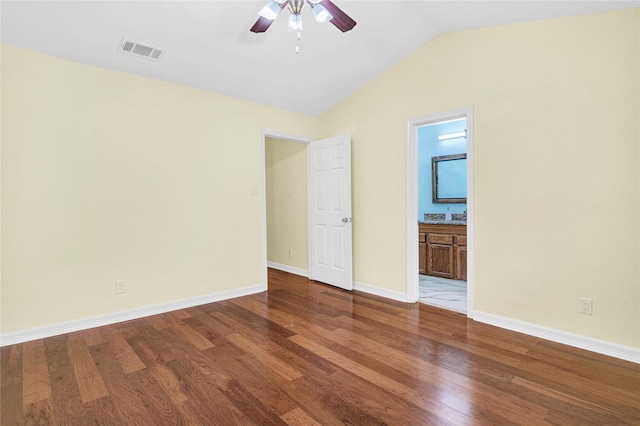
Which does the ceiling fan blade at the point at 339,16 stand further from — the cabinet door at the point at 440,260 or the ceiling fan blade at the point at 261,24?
the cabinet door at the point at 440,260

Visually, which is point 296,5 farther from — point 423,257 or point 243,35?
point 423,257

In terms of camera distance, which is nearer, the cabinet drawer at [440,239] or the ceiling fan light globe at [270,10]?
the ceiling fan light globe at [270,10]

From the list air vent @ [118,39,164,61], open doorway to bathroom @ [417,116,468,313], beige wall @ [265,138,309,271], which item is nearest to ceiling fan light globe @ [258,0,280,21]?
air vent @ [118,39,164,61]

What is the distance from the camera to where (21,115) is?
2730 mm

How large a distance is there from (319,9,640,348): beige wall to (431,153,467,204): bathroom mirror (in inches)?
79.0

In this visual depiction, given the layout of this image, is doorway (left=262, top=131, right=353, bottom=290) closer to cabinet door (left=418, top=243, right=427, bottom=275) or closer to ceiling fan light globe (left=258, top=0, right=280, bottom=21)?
cabinet door (left=418, top=243, right=427, bottom=275)

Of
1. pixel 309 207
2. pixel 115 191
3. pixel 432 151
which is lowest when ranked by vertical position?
pixel 309 207

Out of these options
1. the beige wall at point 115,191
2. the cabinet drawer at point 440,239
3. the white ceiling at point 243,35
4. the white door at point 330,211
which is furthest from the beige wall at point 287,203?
the cabinet drawer at point 440,239

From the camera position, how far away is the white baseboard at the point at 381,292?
3830 millimetres

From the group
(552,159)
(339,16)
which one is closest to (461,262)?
(552,159)

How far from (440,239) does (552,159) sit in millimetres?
2257

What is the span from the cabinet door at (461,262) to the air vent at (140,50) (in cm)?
435

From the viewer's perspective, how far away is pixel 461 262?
4.65 m

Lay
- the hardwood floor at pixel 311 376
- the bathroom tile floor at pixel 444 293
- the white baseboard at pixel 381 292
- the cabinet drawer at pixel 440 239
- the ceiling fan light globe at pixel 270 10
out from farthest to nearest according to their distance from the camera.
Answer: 1. the cabinet drawer at pixel 440 239
2. the white baseboard at pixel 381 292
3. the bathroom tile floor at pixel 444 293
4. the ceiling fan light globe at pixel 270 10
5. the hardwood floor at pixel 311 376
